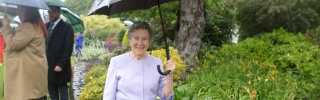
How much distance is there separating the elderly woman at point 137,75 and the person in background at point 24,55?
6.11 feet

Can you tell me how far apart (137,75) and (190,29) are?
14.2 ft

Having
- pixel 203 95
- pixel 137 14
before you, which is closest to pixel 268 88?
pixel 203 95

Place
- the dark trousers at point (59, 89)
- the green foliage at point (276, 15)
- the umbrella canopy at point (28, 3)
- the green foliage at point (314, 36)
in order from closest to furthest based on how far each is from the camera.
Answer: the umbrella canopy at point (28, 3)
the dark trousers at point (59, 89)
the green foliage at point (314, 36)
the green foliage at point (276, 15)

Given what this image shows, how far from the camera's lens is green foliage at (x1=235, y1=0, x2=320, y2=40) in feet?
34.1

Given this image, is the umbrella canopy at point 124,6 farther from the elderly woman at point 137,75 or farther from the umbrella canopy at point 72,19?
the umbrella canopy at point 72,19

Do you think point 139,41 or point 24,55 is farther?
point 24,55

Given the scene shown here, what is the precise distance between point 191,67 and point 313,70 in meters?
2.02

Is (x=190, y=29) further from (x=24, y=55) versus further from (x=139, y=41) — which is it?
(x=139, y=41)

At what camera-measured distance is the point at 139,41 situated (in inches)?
108

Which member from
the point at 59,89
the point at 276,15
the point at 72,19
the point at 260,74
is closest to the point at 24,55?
the point at 59,89

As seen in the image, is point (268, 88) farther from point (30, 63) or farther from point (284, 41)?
point (284, 41)

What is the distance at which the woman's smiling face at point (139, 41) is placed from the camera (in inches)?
108

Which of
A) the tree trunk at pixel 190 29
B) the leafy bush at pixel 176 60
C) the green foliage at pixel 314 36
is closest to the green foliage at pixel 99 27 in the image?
the green foliage at pixel 314 36

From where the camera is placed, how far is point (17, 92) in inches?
171
